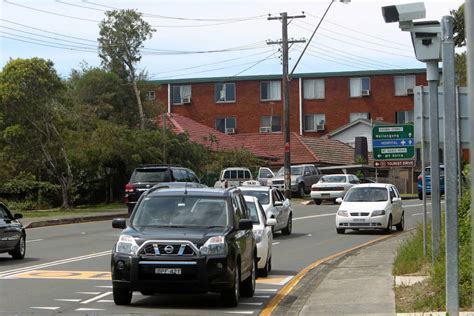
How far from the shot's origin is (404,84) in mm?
76250

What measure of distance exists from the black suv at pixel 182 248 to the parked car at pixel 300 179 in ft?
120

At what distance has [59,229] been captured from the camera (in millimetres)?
30609

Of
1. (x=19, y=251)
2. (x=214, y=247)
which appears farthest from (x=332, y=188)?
(x=214, y=247)

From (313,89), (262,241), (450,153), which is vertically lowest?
(262,241)

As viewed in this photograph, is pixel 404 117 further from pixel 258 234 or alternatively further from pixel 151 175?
pixel 258 234

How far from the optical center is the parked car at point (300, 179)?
167 feet

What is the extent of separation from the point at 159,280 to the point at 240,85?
220 ft

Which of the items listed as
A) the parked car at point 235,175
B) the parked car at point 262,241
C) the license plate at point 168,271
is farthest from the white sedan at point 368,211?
the parked car at point 235,175

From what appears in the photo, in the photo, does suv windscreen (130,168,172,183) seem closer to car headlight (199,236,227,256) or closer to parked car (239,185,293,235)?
parked car (239,185,293,235)

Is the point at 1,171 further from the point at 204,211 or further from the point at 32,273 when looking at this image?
the point at 204,211

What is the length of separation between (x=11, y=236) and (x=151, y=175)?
1600cm

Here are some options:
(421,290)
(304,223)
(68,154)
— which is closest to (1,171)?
(68,154)

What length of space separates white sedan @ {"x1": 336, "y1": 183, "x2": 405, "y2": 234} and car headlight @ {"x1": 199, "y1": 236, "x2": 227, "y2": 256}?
16058mm

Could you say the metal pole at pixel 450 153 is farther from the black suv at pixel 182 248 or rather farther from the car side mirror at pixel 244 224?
the car side mirror at pixel 244 224
